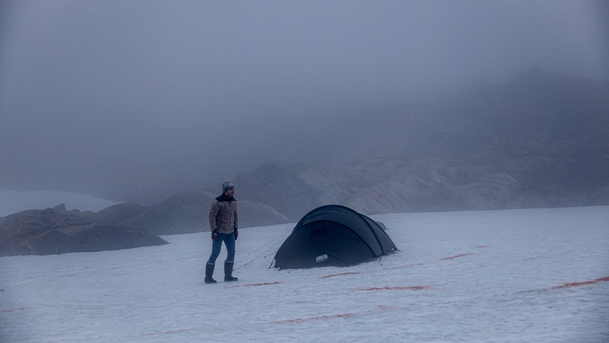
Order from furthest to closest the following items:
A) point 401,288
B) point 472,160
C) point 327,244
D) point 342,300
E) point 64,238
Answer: point 472,160, point 64,238, point 327,244, point 401,288, point 342,300

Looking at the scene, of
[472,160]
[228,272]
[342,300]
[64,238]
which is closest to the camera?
[342,300]

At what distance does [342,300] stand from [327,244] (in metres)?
4.07

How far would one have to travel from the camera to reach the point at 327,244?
40.1 feet

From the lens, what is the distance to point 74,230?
878 inches

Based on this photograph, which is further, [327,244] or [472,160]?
[472,160]

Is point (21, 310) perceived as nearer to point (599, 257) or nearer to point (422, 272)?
point (422, 272)

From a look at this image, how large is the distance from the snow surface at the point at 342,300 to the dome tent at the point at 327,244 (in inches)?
13.9

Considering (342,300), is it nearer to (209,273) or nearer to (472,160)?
(209,273)

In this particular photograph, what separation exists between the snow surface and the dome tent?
353mm

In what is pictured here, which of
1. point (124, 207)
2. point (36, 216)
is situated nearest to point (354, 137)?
point (124, 207)

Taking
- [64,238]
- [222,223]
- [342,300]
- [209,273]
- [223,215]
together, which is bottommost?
[342,300]

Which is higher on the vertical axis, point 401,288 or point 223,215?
point 223,215

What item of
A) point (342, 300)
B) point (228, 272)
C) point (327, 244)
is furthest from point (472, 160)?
point (342, 300)

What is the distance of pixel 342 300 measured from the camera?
Result: 8180 millimetres
